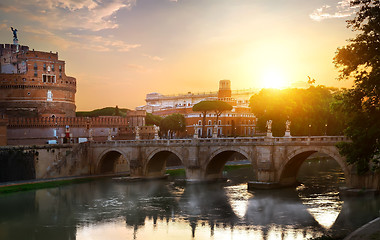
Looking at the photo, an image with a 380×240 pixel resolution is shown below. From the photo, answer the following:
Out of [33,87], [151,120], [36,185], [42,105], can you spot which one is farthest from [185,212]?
[151,120]

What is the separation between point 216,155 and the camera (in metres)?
46.2

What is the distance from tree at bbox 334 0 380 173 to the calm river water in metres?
6.89

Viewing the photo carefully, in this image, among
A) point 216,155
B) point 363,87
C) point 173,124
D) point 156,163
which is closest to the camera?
point 363,87

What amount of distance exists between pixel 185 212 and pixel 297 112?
3123 centimetres

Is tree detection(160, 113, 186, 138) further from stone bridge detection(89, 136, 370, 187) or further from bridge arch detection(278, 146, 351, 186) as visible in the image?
bridge arch detection(278, 146, 351, 186)

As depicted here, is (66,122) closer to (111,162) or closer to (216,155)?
(111,162)

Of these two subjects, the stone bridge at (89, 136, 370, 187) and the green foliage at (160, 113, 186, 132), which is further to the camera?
the green foliage at (160, 113, 186, 132)

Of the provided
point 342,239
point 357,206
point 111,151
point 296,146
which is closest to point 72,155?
point 111,151

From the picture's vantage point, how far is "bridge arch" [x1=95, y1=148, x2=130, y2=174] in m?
57.6

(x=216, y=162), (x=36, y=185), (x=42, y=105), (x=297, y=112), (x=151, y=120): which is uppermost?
(x=42, y=105)

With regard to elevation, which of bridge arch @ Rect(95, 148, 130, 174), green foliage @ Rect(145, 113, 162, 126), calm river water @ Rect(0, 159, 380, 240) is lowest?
calm river water @ Rect(0, 159, 380, 240)

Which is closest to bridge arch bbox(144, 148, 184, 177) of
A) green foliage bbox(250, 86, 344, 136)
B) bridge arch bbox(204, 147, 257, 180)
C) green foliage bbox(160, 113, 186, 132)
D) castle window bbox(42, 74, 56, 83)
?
bridge arch bbox(204, 147, 257, 180)

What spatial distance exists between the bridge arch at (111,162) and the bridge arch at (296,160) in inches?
867

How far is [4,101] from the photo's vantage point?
7212cm
